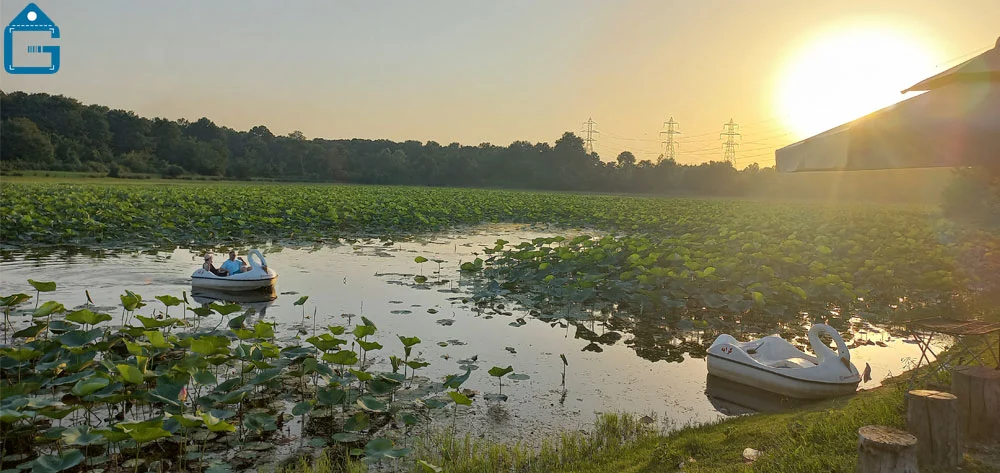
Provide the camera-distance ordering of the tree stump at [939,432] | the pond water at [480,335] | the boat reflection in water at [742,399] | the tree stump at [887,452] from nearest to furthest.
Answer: the tree stump at [887,452] < the tree stump at [939,432] < the pond water at [480,335] < the boat reflection in water at [742,399]

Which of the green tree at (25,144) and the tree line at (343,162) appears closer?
the green tree at (25,144)

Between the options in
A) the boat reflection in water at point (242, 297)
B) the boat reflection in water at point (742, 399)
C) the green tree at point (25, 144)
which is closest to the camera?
the boat reflection in water at point (742, 399)

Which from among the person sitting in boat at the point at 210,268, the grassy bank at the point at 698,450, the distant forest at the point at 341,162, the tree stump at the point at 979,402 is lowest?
the grassy bank at the point at 698,450

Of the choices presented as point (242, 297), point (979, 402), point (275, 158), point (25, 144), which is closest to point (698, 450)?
point (979, 402)

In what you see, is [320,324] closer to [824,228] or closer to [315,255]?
[315,255]

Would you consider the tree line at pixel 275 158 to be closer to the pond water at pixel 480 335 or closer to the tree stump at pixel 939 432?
the pond water at pixel 480 335

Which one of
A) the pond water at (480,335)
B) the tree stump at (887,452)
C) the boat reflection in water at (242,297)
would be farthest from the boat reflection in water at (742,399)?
Answer: the boat reflection in water at (242,297)

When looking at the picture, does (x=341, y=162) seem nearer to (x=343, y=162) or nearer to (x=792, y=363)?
(x=343, y=162)

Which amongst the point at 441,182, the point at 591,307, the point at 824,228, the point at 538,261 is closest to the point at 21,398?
the point at 591,307

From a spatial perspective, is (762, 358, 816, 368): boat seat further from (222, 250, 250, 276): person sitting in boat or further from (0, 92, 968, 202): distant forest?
(0, 92, 968, 202): distant forest

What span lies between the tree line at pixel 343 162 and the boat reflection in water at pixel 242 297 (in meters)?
47.7

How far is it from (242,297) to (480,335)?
4035 mm

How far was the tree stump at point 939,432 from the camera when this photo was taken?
3.35 m

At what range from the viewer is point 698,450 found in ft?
13.5
